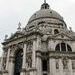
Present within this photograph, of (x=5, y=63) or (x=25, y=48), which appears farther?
(x=5, y=63)

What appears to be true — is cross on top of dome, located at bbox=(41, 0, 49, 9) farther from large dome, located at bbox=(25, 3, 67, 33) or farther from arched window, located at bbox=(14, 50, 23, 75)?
arched window, located at bbox=(14, 50, 23, 75)

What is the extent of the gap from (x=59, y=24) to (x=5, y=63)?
1418cm

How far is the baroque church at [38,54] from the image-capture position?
87.2 feet

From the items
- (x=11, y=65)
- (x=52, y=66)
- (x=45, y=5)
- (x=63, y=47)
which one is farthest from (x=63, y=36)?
(x=45, y=5)

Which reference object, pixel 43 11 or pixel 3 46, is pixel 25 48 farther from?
pixel 43 11

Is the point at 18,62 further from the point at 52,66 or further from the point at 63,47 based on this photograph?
the point at 63,47

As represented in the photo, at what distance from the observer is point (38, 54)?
27.3m

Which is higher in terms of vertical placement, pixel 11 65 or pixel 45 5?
pixel 45 5

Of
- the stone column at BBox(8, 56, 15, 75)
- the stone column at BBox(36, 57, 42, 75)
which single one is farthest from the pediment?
the stone column at BBox(8, 56, 15, 75)

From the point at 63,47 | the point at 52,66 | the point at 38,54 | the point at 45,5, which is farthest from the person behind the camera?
the point at 45,5

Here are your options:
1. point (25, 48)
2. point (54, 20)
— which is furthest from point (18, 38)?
point (54, 20)

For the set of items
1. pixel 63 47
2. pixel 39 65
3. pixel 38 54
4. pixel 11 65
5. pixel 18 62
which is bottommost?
pixel 39 65

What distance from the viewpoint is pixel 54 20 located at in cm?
3744

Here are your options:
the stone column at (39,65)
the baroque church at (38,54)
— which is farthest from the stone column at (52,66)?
the stone column at (39,65)
